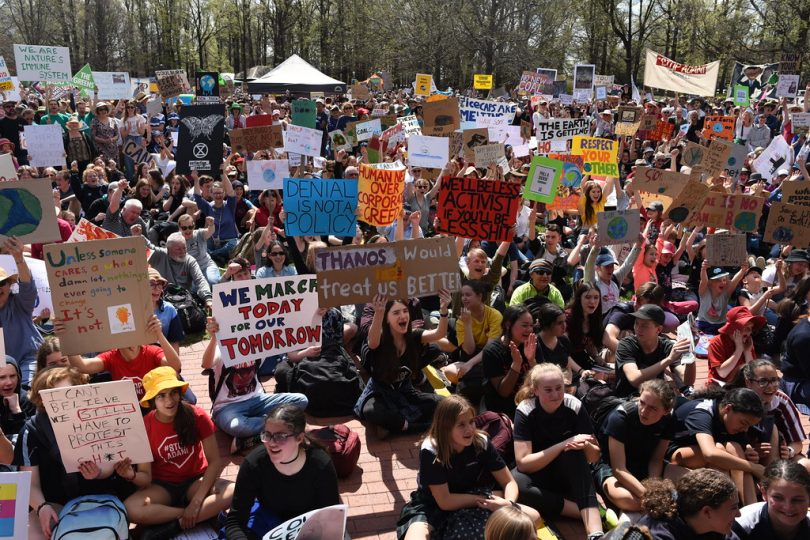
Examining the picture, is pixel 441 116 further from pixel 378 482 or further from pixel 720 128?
pixel 378 482

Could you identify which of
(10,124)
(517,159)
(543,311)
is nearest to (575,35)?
(517,159)

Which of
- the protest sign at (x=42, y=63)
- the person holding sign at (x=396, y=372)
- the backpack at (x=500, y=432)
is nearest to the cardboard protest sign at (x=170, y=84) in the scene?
the protest sign at (x=42, y=63)

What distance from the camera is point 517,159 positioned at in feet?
53.8

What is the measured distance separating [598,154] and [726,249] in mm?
4569

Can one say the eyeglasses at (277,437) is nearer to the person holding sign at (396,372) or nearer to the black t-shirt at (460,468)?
the black t-shirt at (460,468)

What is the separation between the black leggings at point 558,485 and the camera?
504 centimetres

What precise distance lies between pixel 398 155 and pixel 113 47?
59103 millimetres

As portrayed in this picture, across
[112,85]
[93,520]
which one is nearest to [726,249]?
[93,520]

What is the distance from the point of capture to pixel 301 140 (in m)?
13.3

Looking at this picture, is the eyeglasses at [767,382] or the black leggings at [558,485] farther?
the eyeglasses at [767,382]

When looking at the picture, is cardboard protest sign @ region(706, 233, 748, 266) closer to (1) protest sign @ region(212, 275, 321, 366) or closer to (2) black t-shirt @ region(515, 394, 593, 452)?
(2) black t-shirt @ region(515, 394, 593, 452)

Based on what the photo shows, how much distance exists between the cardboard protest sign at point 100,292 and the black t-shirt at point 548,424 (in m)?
3.01

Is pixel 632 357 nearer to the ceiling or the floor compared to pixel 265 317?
nearer to the floor

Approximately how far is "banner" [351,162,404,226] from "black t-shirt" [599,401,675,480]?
5278mm
